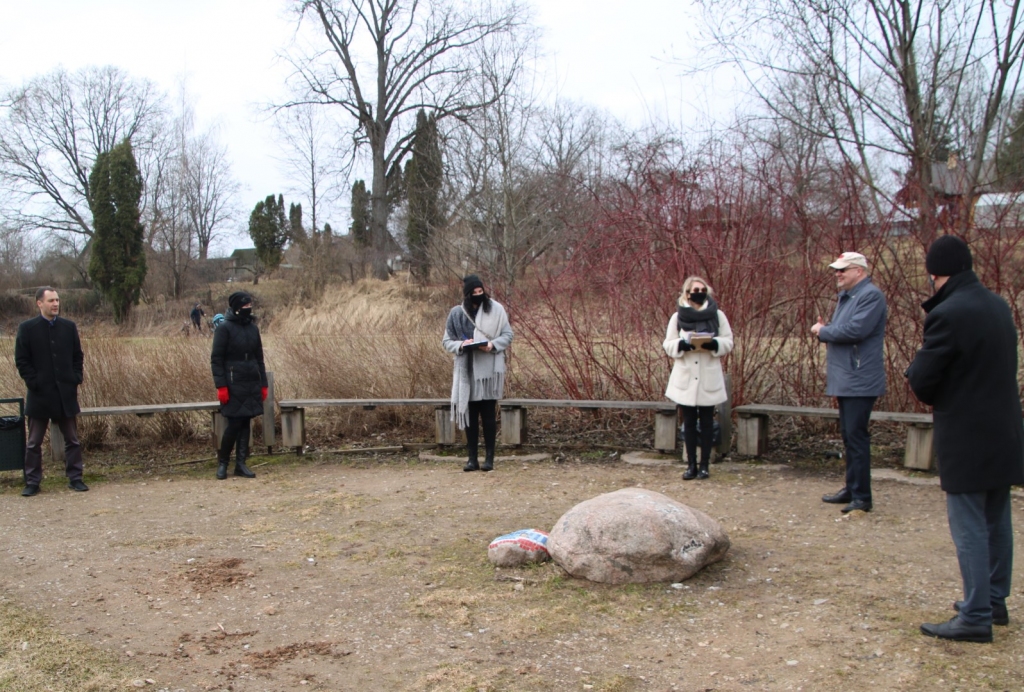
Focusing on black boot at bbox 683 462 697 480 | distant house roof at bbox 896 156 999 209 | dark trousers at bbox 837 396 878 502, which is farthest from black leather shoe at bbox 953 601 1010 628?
distant house roof at bbox 896 156 999 209

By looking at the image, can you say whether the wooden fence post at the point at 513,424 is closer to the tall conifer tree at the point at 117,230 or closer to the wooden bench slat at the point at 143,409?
the wooden bench slat at the point at 143,409

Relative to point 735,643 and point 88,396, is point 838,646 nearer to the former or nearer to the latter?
point 735,643

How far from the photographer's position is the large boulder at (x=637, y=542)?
4.27 metres

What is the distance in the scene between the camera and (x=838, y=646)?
348cm

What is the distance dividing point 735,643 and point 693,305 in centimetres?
340

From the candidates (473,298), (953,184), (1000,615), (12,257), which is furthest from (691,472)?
(12,257)

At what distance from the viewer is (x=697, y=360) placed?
650 cm

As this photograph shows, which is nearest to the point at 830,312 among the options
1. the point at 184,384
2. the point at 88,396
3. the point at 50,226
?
the point at 184,384

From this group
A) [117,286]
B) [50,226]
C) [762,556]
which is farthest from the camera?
[50,226]

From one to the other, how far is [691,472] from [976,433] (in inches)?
130

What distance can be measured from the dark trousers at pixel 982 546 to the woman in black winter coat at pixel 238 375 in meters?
5.47

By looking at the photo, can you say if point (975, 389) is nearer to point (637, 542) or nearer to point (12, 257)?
point (637, 542)

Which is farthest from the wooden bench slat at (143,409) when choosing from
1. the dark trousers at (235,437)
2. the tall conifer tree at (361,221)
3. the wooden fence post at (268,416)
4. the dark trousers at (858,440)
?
the tall conifer tree at (361,221)

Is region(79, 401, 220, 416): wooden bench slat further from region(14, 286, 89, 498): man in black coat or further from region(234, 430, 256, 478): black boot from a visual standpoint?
region(14, 286, 89, 498): man in black coat
